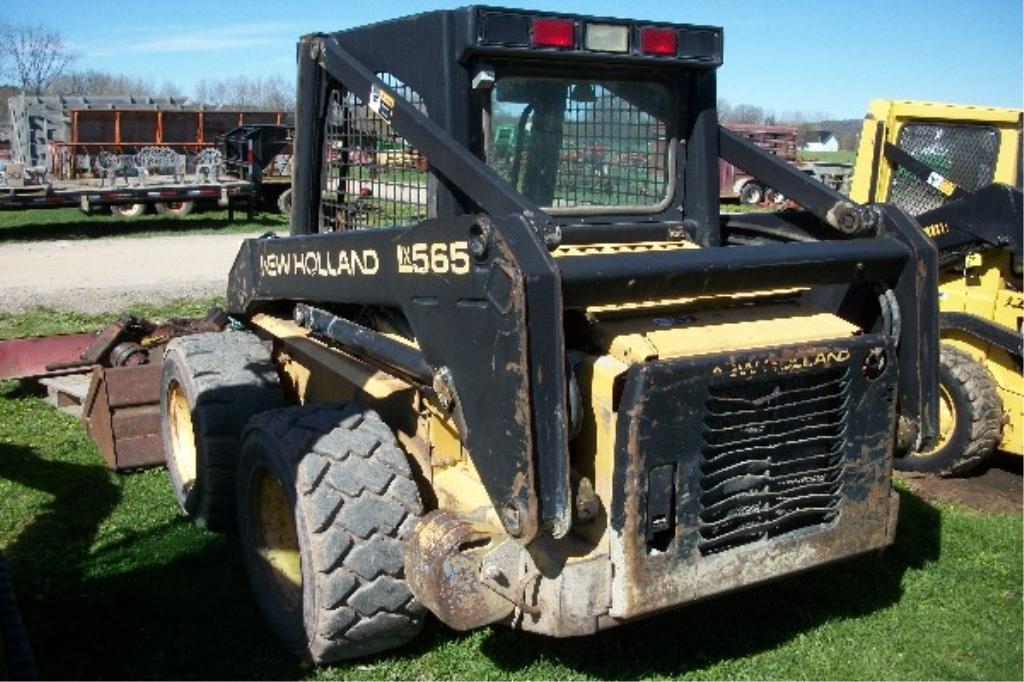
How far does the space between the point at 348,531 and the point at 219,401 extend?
5.37 feet

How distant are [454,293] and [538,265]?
0.37 metres

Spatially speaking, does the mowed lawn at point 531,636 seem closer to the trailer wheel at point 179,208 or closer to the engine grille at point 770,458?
the engine grille at point 770,458

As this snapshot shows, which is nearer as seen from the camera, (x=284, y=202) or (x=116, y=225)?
(x=116, y=225)

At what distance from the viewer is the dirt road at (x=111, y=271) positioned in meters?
12.7

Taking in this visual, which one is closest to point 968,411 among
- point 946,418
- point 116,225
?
point 946,418

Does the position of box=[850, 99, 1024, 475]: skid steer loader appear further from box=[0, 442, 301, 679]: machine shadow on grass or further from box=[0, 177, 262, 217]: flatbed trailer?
box=[0, 177, 262, 217]: flatbed trailer

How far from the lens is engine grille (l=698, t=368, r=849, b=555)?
3.45m

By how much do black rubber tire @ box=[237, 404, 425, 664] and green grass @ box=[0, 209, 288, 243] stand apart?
17668 mm

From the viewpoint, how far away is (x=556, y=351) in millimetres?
3094

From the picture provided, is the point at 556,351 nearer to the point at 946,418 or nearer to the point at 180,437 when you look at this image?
the point at 180,437

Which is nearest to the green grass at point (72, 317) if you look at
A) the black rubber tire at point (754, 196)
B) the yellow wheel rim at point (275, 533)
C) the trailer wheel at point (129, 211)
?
the black rubber tire at point (754, 196)

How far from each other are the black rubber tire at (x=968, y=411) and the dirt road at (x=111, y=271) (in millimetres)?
8983

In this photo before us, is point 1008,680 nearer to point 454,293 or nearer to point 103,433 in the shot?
point 454,293

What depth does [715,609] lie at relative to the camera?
4.41 meters
